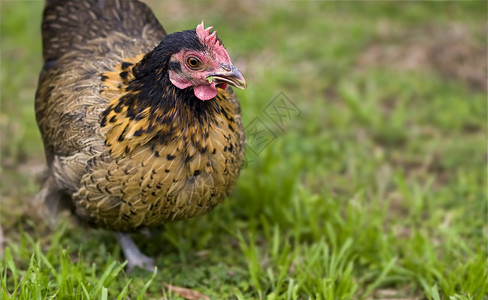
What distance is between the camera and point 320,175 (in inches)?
183

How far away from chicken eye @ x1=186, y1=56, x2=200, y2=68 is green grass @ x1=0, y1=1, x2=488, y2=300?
3.98ft

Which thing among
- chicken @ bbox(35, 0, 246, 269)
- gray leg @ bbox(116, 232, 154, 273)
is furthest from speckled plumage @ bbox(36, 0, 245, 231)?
gray leg @ bbox(116, 232, 154, 273)

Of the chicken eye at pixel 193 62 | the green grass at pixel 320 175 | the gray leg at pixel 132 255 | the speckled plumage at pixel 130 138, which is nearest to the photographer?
the chicken eye at pixel 193 62

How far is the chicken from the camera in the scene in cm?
276

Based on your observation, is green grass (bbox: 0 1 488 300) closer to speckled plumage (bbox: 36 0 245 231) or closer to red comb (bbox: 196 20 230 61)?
speckled plumage (bbox: 36 0 245 231)

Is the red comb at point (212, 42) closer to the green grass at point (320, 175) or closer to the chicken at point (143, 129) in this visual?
the chicken at point (143, 129)

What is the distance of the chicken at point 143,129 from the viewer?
2762 millimetres

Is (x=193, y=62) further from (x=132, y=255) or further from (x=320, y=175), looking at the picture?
(x=320, y=175)

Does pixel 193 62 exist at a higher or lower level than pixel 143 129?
higher

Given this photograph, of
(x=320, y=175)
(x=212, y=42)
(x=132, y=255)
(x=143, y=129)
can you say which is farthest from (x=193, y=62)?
(x=320, y=175)

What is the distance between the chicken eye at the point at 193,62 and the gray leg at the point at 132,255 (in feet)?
4.59

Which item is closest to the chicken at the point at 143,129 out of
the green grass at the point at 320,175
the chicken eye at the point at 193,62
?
the chicken eye at the point at 193,62

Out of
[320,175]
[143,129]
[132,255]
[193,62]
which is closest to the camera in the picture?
[193,62]

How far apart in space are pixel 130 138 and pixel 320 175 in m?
2.19
